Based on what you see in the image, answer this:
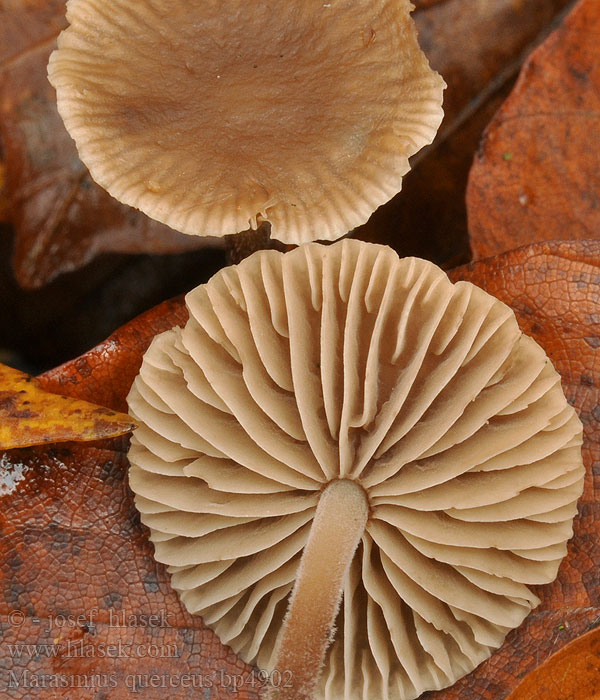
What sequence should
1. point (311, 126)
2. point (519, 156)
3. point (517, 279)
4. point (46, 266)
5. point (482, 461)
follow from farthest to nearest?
point (46, 266) → point (519, 156) → point (517, 279) → point (311, 126) → point (482, 461)

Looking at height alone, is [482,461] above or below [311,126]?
below

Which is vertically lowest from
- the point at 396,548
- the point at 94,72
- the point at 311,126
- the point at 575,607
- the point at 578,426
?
the point at 575,607

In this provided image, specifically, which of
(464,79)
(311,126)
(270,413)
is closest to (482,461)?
(270,413)

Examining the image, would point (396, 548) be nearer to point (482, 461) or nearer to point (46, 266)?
point (482, 461)

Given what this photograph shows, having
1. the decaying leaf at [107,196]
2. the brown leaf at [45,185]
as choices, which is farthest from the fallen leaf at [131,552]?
the brown leaf at [45,185]

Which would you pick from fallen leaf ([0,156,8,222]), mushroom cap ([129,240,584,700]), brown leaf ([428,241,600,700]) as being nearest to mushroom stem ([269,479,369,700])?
mushroom cap ([129,240,584,700])

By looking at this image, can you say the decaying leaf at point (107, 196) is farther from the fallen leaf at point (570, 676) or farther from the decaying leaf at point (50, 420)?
the fallen leaf at point (570, 676)
